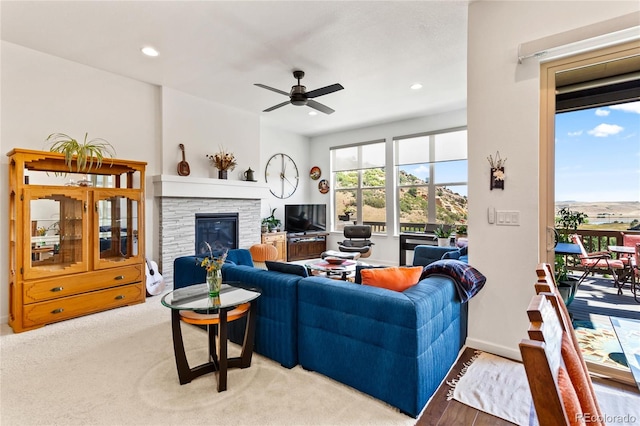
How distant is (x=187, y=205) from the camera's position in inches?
191

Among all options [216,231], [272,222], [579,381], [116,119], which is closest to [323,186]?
[272,222]

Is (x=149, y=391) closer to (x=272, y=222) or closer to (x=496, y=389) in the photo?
(x=496, y=389)

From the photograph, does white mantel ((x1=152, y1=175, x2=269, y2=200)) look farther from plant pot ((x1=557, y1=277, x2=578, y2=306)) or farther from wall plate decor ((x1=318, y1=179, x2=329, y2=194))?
plant pot ((x1=557, y1=277, x2=578, y2=306))

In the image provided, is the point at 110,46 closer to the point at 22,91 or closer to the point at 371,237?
the point at 22,91

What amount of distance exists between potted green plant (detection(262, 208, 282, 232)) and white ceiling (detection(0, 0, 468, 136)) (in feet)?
8.77

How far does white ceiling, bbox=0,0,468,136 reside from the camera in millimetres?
2773

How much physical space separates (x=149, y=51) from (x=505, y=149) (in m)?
3.85

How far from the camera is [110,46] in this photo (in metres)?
3.43

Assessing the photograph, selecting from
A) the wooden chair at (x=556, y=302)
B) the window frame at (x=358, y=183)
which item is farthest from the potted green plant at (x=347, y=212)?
the wooden chair at (x=556, y=302)

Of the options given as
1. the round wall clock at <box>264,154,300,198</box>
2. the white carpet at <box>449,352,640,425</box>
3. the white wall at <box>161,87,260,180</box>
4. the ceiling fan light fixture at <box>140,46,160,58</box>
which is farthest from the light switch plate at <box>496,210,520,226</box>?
the round wall clock at <box>264,154,300,198</box>

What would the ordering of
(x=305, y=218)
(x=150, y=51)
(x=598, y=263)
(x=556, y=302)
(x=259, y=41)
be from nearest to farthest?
1. (x=556, y=302)
2. (x=598, y=263)
3. (x=259, y=41)
4. (x=150, y=51)
5. (x=305, y=218)

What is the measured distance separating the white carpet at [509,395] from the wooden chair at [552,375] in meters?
1.04

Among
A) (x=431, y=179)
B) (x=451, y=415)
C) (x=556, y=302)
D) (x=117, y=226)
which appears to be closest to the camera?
(x=556, y=302)

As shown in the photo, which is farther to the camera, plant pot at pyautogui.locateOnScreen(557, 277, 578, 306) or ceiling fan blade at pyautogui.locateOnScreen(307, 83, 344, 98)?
ceiling fan blade at pyautogui.locateOnScreen(307, 83, 344, 98)
